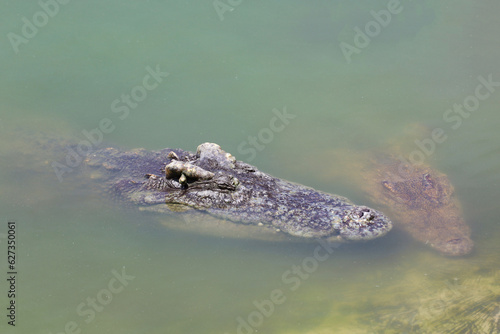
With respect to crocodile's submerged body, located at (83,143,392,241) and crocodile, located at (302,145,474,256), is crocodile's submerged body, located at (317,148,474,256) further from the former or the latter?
crocodile's submerged body, located at (83,143,392,241)

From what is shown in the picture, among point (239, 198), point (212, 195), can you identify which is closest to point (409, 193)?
point (239, 198)

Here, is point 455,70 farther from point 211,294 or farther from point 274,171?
point 211,294

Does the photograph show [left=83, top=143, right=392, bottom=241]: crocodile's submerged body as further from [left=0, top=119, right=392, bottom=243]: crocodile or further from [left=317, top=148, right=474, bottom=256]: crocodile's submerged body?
[left=317, top=148, right=474, bottom=256]: crocodile's submerged body

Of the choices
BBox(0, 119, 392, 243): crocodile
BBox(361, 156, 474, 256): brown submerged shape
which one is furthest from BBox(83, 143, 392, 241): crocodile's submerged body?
BBox(361, 156, 474, 256): brown submerged shape

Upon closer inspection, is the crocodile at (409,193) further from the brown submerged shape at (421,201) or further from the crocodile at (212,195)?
the crocodile at (212,195)

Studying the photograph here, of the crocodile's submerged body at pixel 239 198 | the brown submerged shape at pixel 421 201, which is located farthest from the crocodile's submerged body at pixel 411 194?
the crocodile's submerged body at pixel 239 198

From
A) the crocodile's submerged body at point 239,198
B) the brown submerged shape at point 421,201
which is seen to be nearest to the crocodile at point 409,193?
the brown submerged shape at point 421,201

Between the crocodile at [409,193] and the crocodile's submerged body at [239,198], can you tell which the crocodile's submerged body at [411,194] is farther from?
the crocodile's submerged body at [239,198]

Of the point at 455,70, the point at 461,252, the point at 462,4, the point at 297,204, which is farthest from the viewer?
the point at 462,4

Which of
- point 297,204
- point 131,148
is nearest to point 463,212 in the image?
point 297,204
